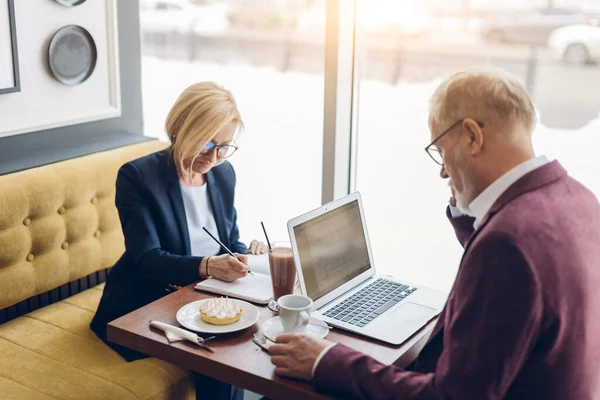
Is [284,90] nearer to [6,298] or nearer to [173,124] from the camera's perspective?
[173,124]

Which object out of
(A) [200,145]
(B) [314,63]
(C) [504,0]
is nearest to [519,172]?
(A) [200,145]

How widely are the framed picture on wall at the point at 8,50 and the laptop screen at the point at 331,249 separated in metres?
1.34

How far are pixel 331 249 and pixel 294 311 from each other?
325 millimetres

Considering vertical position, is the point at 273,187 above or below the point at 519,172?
below

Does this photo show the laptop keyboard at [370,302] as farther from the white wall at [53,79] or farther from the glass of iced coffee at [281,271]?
the white wall at [53,79]

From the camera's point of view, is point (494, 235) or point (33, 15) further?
Answer: point (33, 15)

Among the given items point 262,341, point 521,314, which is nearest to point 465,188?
point 521,314

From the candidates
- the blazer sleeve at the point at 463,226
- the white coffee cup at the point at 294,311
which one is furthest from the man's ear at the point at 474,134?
the white coffee cup at the point at 294,311

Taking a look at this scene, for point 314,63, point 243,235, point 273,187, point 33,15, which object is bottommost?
point 243,235

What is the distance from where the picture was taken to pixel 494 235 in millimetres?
1420

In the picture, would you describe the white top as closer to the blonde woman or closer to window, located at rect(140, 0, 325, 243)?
the blonde woman

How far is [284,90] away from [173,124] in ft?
3.09

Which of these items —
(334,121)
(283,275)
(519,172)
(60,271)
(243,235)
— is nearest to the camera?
(519,172)

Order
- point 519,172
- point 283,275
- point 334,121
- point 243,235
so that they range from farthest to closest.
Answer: point 243,235, point 334,121, point 283,275, point 519,172
